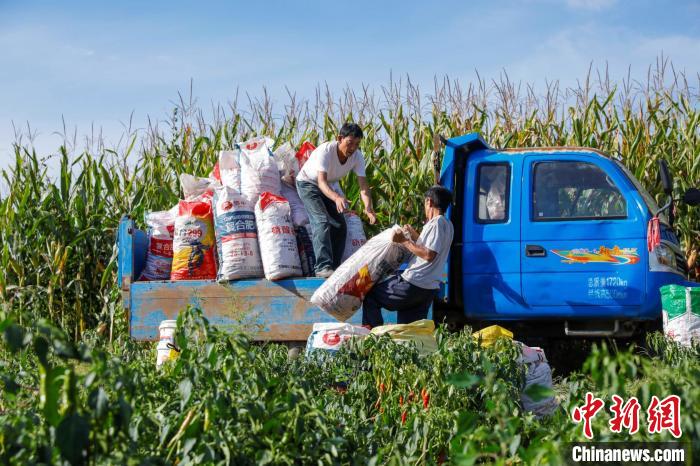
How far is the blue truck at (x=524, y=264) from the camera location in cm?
627

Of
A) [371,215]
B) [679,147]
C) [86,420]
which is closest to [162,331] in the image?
[371,215]

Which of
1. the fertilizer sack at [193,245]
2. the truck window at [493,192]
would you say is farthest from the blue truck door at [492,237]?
the fertilizer sack at [193,245]

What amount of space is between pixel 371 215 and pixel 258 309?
113 centimetres

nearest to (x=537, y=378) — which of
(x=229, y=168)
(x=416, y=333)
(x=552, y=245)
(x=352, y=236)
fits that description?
(x=416, y=333)

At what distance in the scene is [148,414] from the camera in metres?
2.87

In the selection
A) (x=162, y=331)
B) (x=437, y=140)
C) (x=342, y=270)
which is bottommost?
(x=162, y=331)

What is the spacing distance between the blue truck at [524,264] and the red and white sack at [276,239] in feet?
0.36

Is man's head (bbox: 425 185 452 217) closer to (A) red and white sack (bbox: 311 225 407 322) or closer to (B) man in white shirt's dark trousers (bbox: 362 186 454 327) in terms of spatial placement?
(B) man in white shirt's dark trousers (bbox: 362 186 454 327)

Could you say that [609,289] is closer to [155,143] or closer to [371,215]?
[371,215]

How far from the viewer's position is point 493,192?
6.65 meters

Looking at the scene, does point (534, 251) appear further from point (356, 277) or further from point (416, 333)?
point (416, 333)

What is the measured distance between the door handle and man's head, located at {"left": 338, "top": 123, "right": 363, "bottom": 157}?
4.96 ft

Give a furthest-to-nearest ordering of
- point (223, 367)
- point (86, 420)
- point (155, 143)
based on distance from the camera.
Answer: point (155, 143) → point (223, 367) → point (86, 420)

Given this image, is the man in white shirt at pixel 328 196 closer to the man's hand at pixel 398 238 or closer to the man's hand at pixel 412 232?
the man's hand at pixel 412 232
